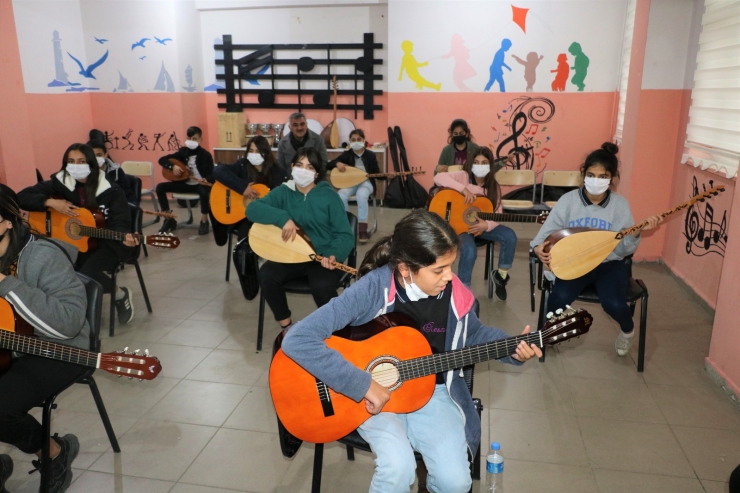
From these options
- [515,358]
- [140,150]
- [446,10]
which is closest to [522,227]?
[446,10]

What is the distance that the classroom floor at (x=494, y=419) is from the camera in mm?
2484

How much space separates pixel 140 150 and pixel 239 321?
5497 mm

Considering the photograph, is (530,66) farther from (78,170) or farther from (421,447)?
(421,447)

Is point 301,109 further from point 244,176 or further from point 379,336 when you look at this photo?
point 379,336

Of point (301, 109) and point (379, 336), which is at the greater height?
point (301, 109)

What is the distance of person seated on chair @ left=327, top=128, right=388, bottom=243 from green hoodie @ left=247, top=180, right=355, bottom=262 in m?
2.41

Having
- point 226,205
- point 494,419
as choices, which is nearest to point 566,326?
point 494,419

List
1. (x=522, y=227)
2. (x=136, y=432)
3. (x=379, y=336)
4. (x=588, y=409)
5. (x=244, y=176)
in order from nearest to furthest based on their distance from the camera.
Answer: (x=379, y=336), (x=136, y=432), (x=588, y=409), (x=244, y=176), (x=522, y=227)

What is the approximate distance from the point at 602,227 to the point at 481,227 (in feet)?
3.68

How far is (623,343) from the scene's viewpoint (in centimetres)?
354

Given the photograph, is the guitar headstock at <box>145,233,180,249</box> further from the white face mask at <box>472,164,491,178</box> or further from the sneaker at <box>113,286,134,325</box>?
the white face mask at <box>472,164,491,178</box>

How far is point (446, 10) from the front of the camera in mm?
7375

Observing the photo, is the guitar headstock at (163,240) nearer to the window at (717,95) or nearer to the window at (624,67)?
the window at (717,95)

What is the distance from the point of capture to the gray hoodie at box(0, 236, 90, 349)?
222 cm
